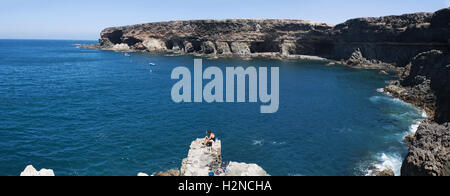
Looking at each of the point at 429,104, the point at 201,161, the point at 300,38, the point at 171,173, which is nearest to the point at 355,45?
the point at 300,38

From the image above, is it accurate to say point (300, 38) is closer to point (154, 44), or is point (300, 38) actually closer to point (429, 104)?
point (154, 44)

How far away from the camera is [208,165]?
21219mm

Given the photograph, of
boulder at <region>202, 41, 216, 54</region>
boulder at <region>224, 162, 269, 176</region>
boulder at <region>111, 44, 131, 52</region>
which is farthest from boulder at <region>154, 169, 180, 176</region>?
boulder at <region>111, 44, 131, 52</region>

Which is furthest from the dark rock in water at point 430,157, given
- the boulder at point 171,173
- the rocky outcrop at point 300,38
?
the rocky outcrop at point 300,38

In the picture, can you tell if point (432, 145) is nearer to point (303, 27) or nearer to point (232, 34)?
point (303, 27)

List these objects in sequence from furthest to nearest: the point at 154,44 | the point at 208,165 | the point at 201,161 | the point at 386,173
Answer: the point at 154,44 < the point at 386,173 < the point at 201,161 < the point at 208,165

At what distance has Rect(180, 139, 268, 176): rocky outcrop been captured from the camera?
719 inches

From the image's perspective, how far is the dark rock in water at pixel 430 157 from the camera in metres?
21.5

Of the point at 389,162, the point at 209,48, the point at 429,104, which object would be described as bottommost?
the point at 389,162

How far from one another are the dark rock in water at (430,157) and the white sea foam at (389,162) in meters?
2.27

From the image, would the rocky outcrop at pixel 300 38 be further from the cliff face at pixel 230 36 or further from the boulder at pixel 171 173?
the boulder at pixel 171 173

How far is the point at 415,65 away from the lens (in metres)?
58.1

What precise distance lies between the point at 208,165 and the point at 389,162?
18.9 m
